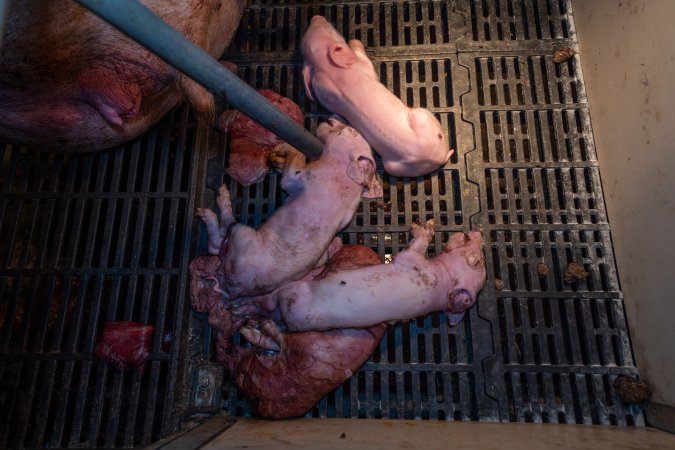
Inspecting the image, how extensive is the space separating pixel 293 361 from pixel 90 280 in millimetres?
1184

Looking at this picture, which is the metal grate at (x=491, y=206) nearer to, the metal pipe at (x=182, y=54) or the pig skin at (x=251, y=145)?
the pig skin at (x=251, y=145)

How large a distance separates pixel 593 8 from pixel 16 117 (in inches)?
113

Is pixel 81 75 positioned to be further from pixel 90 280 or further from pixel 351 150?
pixel 351 150

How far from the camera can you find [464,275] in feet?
7.62

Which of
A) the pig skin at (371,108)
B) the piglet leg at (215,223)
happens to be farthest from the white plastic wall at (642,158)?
the piglet leg at (215,223)

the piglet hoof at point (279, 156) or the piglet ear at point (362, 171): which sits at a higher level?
the piglet hoof at point (279, 156)

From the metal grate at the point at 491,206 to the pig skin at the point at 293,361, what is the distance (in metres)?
0.18

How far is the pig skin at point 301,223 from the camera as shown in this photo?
2215mm

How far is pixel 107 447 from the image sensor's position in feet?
7.69

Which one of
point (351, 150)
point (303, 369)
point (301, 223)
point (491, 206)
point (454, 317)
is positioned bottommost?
point (303, 369)

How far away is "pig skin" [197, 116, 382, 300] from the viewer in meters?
2.21

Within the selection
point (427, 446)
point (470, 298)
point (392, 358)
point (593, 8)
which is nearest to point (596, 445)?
point (427, 446)

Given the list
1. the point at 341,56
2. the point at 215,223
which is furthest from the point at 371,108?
the point at 215,223

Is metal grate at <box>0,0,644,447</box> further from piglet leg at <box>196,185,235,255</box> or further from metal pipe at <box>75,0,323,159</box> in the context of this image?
metal pipe at <box>75,0,323,159</box>
